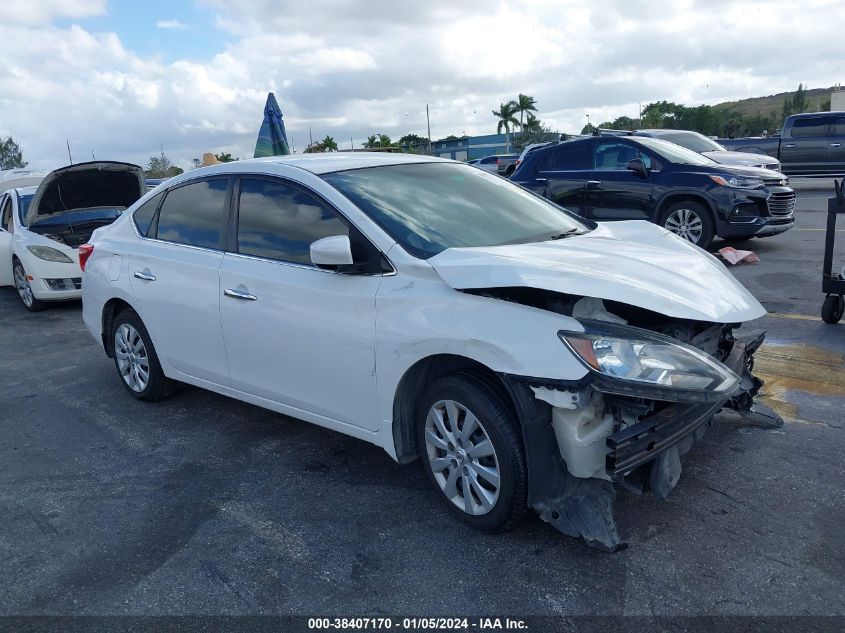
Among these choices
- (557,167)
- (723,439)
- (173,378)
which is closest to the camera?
(723,439)

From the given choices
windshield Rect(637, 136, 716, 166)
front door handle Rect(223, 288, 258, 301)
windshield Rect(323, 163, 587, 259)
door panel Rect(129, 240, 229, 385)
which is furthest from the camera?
windshield Rect(637, 136, 716, 166)

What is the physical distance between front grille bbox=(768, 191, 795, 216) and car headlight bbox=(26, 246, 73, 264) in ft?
30.2

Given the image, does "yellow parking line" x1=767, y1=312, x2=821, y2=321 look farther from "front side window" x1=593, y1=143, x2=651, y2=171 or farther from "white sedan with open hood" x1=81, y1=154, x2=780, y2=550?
"front side window" x1=593, y1=143, x2=651, y2=171

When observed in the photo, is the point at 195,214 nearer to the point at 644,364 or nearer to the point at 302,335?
the point at 302,335

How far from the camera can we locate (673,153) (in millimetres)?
10031

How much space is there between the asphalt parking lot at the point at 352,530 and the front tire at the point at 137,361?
256 mm

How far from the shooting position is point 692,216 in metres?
9.59

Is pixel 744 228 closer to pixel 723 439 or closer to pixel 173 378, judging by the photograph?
pixel 723 439

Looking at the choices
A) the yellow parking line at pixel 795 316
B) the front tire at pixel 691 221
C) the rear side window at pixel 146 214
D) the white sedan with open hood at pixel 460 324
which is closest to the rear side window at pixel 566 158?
the front tire at pixel 691 221

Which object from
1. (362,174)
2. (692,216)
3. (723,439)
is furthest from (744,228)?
(362,174)

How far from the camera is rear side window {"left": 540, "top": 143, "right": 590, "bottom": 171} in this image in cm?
1041

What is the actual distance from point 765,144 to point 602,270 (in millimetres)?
19516

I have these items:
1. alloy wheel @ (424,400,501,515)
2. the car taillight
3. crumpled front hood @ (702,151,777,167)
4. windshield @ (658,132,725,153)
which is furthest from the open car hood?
windshield @ (658,132,725,153)

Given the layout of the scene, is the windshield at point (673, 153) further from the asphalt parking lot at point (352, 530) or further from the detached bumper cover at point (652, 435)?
the detached bumper cover at point (652, 435)
